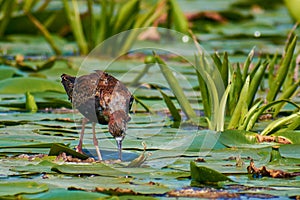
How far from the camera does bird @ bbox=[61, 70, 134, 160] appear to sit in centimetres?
296

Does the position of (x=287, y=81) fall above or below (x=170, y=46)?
below

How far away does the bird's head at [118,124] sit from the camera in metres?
2.92

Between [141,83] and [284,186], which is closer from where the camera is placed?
[284,186]

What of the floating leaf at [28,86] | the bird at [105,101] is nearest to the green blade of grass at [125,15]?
the floating leaf at [28,86]

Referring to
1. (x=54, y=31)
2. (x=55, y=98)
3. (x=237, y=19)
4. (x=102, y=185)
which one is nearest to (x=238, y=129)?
(x=102, y=185)

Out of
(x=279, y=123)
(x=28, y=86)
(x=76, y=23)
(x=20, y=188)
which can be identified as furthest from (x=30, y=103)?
(x=76, y=23)

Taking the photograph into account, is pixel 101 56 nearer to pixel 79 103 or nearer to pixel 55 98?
pixel 55 98

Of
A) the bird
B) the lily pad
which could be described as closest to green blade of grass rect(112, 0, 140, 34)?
the bird

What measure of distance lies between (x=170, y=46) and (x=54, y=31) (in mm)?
1409

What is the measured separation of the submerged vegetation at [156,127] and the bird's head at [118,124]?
0.11 meters

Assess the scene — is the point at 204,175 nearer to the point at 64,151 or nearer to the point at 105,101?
the point at 105,101

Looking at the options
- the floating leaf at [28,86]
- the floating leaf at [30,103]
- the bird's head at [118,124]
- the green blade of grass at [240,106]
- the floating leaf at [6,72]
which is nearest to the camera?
the bird's head at [118,124]

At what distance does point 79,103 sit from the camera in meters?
3.17

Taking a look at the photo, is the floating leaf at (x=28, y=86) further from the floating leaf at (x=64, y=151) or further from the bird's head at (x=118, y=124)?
the bird's head at (x=118, y=124)
